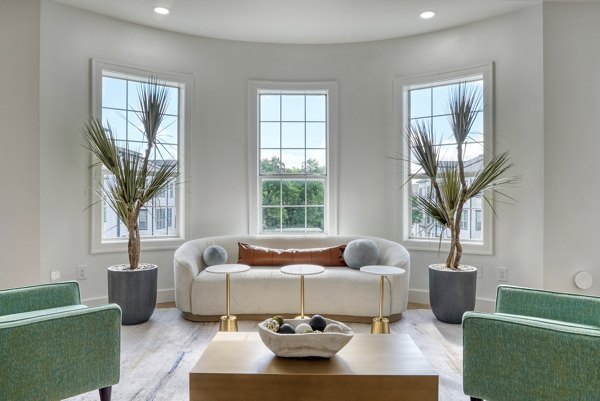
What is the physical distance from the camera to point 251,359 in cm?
194

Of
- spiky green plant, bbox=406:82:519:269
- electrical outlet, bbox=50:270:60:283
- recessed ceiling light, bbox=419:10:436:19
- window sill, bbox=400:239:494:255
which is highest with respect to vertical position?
recessed ceiling light, bbox=419:10:436:19

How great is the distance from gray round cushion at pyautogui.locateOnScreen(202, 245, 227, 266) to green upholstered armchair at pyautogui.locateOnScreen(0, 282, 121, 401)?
1.79 m

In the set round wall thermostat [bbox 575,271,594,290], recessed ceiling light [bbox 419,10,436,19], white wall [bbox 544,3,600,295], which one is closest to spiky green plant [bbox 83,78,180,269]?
recessed ceiling light [bbox 419,10,436,19]

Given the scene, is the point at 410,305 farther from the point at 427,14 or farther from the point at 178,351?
the point at 427,14

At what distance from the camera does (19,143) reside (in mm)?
3408

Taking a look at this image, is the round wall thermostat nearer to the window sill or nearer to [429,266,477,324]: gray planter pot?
the window sill

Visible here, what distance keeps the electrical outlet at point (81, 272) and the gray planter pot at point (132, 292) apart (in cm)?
50

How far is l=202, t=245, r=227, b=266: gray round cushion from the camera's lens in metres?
3.90

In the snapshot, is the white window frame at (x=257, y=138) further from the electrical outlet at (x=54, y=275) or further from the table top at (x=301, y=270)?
the electrical outlet at (x=54, y=275)

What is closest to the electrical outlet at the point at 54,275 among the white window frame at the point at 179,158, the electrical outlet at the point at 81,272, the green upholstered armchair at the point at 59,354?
the electrical outlet at the point at 81,272

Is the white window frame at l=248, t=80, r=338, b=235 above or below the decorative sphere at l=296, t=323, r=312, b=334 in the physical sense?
above

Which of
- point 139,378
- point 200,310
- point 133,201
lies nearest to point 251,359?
point 139,378

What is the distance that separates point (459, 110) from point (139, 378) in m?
3.37

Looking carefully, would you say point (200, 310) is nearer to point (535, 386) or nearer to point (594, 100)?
point (535, 386)
